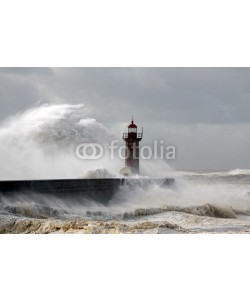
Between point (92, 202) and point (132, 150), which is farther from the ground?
point (132, 150)

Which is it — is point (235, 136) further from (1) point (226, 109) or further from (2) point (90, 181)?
(2) point (90, 181)

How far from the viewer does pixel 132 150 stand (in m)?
11.6

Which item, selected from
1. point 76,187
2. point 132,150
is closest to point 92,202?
point 76,187

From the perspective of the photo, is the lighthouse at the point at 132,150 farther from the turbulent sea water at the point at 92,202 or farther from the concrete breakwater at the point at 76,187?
the concrete breakwater at the point at 76,187

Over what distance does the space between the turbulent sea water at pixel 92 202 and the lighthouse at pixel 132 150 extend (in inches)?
7.9

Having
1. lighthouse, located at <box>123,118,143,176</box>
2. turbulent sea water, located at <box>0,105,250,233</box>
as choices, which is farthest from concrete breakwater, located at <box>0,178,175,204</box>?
lighthouse, located at <box>123,118,143,176</box>

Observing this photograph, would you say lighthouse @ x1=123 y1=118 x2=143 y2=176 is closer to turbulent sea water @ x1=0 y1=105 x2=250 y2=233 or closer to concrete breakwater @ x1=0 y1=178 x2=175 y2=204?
turbulent sea water @ x1=0 y1=105 x2=250 y2=233

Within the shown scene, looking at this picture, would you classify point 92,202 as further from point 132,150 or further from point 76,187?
point 132,150

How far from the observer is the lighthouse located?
10889 mm

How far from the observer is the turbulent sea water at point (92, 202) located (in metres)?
7.41

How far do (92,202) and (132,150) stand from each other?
2.67 meters

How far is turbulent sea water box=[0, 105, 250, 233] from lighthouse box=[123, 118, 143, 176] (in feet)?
0.65
